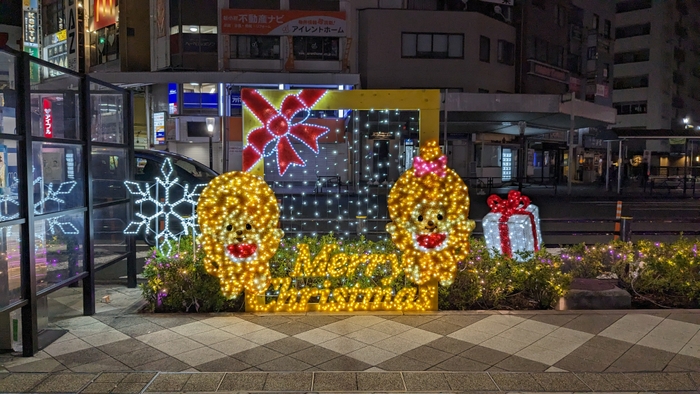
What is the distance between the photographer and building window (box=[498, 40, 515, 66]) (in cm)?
3206

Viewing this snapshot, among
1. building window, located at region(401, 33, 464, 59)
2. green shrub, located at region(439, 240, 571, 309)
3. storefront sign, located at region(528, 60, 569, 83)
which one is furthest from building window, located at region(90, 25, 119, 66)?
green shrub, located at region(439, 240, 571, 309)

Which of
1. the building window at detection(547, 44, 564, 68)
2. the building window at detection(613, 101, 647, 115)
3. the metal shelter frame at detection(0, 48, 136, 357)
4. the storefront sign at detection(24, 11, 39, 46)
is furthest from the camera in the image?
the building window at detection(613, 101, 647, 115)

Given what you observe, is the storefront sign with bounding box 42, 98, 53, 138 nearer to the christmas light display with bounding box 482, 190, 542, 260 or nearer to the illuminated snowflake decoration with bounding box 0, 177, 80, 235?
the illuminated snowflake decoration with bounding box 0, 177, 80, 235

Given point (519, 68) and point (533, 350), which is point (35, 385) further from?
point (519, 68)

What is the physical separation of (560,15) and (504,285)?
37115 millimetres

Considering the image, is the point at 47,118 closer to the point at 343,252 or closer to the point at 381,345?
the point at 343,252

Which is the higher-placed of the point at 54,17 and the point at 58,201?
the point at 54,17

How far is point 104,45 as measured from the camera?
32.0 metres

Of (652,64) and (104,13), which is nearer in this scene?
(104,13)

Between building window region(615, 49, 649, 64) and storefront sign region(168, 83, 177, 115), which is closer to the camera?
storefront sign region(168, 83, 177, 115)

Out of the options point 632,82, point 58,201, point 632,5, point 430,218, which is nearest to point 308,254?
point 430,218

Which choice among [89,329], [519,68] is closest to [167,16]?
[519,68]

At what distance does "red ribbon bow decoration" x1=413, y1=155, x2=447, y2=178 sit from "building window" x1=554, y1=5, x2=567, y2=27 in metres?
36.0

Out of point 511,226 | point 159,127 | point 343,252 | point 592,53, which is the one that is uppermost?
point 592,53
